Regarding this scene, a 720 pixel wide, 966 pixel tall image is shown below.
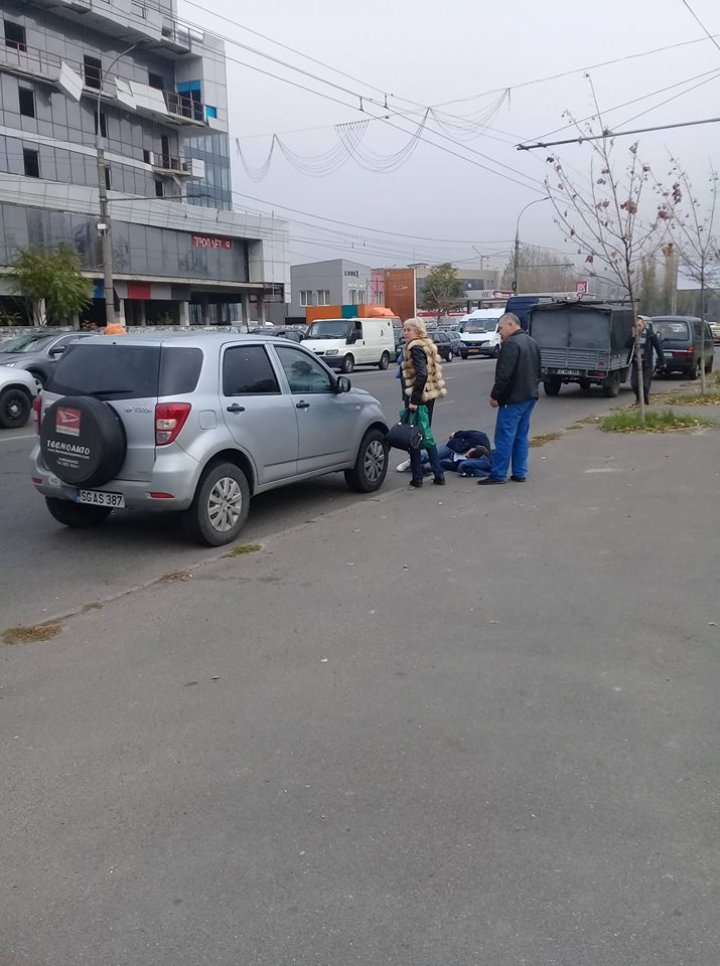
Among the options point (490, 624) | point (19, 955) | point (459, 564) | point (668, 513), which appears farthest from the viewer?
point (668, 513)

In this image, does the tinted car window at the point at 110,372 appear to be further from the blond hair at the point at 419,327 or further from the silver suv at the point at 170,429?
the blond hair at the point at 419,327

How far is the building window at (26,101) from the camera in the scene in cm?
4825

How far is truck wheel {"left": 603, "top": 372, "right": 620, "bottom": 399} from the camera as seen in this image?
70.3ft

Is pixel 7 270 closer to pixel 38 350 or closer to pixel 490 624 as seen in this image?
pixel 38 350

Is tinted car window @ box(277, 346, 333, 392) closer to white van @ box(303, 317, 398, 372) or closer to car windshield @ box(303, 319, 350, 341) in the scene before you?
white van @ box(303, 317, 398, 372)

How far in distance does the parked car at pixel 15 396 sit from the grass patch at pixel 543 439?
8.47 m

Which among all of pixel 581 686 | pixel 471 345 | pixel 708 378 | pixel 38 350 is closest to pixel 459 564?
pixel 581 686

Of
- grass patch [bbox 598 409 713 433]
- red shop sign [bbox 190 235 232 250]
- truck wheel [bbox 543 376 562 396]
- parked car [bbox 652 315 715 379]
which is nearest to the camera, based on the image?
grass patch [bbox 598 409 713 433]

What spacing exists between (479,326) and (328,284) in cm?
4323

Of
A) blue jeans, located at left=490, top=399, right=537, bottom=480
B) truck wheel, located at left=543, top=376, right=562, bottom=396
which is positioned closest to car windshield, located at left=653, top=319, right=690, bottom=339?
truck wheel, located at left=543, top=376, right=562, bottom=396

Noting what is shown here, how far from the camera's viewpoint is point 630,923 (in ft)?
9.68

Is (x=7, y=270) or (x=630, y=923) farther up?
(x=7, y=270)

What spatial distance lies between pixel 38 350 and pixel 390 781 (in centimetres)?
1761

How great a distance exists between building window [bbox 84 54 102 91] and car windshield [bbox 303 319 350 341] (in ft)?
88.8
